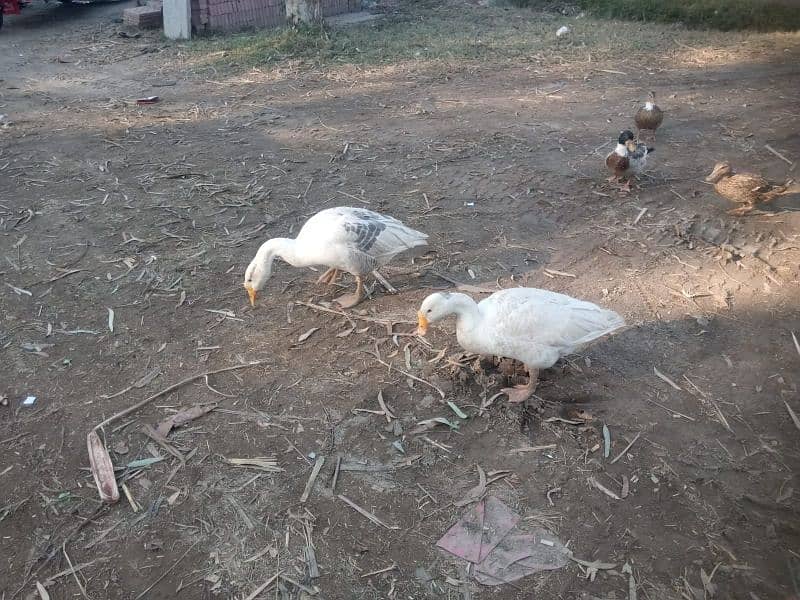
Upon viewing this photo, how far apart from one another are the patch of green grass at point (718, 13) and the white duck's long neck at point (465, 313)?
1295 centimetres

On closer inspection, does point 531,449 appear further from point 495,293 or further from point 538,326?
point 495,293

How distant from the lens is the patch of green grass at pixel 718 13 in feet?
43.1

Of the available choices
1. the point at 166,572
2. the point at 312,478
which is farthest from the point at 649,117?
the point at 166,572

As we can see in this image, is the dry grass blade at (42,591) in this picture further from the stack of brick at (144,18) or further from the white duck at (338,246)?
the stack of brick at (144,18)

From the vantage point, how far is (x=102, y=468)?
378 cm

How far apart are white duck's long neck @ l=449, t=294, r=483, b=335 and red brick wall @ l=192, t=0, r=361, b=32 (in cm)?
1163

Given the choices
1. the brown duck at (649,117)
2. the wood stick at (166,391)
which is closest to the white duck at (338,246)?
the wood stick at (166,391)

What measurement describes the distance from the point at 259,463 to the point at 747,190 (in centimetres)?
558

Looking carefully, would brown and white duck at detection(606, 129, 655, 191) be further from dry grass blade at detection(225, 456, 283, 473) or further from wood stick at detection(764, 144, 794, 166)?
dry grass blade at detection(225, 456, 283, 473)

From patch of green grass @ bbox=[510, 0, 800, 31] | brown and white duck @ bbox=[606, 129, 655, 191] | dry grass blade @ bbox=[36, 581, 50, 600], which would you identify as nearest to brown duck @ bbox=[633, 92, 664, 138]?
brown and white duck @ bbox=[606, 129, 655, 191]

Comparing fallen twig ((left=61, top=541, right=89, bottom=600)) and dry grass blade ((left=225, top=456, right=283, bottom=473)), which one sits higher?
dry grass blade ((left=225, top=456, right=283, bottom=473))

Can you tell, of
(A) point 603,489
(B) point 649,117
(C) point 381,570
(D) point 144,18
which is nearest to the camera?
(C) point 381,570

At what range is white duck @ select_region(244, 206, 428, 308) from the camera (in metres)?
4.93

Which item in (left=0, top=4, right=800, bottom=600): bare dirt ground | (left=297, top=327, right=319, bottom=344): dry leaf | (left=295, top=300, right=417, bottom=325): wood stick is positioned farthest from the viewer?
(left=295, top=300, right=417, bottom=325): wood stick
